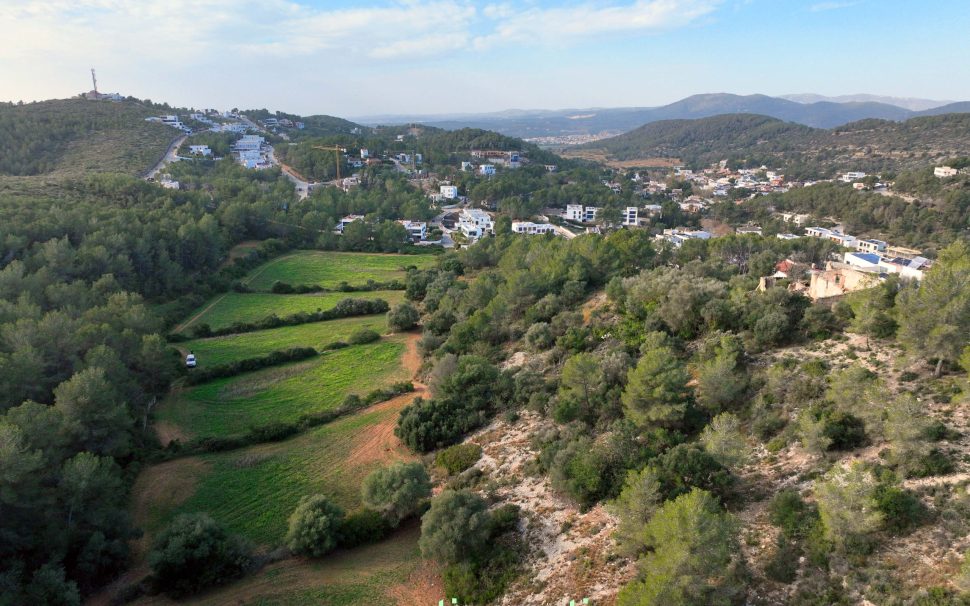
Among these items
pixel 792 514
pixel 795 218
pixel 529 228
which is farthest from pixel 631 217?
pixel 792 514

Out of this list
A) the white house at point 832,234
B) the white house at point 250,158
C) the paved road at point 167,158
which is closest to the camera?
the white house at point 832,234

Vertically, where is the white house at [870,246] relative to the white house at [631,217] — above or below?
below

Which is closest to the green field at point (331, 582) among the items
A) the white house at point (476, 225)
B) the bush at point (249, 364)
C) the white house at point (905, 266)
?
the bush at point (249, 364)

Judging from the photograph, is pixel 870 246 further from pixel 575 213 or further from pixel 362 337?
pixel 362 337

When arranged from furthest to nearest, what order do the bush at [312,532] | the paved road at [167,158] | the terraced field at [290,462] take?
the paved road at [167,158], the bush at [312,532], the terraced field at [290,462]

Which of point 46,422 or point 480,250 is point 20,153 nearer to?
point 480,250

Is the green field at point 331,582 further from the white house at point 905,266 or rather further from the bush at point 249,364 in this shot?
the white house at point 905,266
